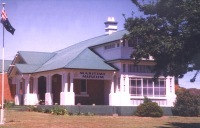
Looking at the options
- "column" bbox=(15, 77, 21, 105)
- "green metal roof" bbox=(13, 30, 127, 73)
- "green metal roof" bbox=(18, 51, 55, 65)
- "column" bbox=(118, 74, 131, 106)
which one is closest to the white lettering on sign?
"green metal roof" bbox=(13, 30, 127, 73)

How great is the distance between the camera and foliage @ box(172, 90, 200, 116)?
110 ft

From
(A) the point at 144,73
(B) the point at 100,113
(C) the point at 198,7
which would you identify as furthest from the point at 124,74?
(C) the point at 198,7

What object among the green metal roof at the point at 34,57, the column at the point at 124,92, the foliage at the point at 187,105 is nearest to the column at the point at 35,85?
the green metal roof at the point at 34,57

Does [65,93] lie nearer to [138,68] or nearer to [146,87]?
[138,68]

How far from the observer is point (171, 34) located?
843 inches

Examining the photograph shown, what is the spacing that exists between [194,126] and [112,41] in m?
13.8

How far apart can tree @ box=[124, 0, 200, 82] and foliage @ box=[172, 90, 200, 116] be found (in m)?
11.9

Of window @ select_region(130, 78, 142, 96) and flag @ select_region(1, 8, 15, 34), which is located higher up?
flag @ select_region(1, 8, 15, 34)

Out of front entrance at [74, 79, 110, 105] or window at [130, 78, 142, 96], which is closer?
window at [130, 78, 142, 96]

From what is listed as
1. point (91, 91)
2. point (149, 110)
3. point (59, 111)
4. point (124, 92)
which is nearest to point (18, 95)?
point (91, 91)

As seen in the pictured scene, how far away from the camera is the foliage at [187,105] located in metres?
33.6

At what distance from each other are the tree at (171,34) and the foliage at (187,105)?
11949 millimetres

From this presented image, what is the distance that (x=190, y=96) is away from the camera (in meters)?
33.7

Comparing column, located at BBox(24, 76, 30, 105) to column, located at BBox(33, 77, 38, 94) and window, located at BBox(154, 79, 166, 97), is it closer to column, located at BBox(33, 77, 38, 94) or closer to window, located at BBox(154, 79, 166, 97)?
column, located at BBox(33, 77, 38, 94)
